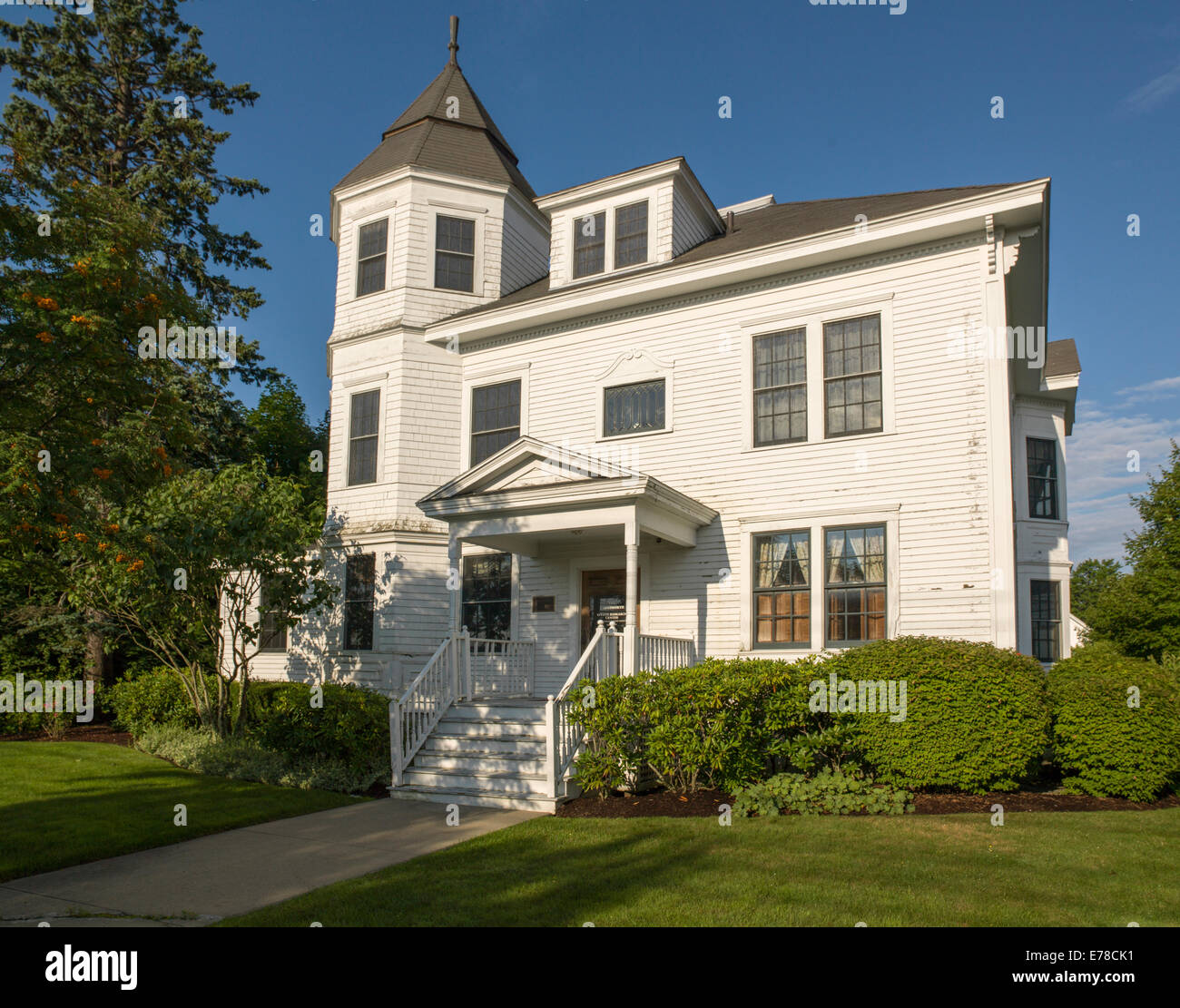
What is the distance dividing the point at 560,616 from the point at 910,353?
6587 millimetres

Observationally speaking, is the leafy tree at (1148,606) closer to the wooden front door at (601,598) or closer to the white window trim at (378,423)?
the wooden front door at (601,598)

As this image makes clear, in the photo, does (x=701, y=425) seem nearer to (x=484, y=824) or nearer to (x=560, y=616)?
(x=560, y=616)

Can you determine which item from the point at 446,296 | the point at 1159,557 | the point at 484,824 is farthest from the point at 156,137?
the point at 1159,557

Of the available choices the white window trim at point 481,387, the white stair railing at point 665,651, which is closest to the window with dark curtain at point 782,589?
the white stair railing at point 665,651

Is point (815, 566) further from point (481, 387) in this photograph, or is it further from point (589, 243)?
point (589, 243)

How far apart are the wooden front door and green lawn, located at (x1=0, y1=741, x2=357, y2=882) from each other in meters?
4.70

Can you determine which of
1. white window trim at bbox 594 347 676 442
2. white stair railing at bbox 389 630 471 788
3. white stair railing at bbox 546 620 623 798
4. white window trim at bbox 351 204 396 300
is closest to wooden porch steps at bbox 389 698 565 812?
white stair railing at bbox 389 630 471 788

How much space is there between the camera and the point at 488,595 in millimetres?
14906

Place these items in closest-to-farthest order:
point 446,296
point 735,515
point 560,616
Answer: point 735,515 → point 560,616 → point 446,296

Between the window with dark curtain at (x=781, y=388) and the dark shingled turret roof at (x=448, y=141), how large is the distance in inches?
283

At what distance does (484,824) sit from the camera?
9.01m

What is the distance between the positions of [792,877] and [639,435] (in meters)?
8.37

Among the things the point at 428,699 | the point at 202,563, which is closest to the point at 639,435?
the point at 428,699
